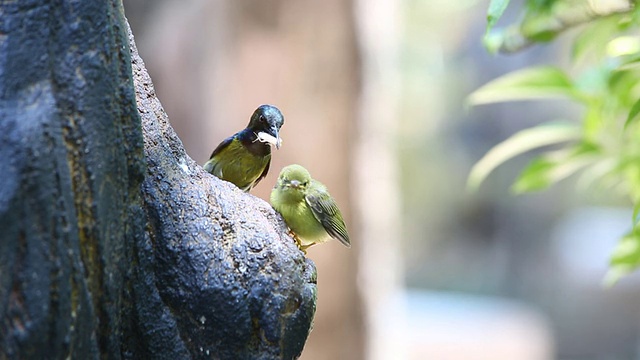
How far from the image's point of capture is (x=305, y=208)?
1473mm

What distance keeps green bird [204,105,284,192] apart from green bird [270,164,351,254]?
0.07m

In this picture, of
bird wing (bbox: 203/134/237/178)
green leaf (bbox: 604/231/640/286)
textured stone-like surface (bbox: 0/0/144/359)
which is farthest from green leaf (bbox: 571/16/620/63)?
textured stone-like surface (bbox: 0/0/144/359)

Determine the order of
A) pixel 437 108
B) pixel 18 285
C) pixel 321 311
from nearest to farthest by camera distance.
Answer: pixel 18 285
pixel 321 311
pixel 437 108

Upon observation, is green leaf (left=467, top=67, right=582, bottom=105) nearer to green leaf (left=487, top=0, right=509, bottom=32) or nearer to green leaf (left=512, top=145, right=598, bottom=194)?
green leaf (left=512, top=145, right=598, bottom=194)

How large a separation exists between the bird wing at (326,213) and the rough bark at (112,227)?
0.58ft

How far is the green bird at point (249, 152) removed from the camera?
4.73 feet

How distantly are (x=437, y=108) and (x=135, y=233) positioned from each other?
986 cm

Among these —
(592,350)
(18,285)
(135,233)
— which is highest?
(592,350)

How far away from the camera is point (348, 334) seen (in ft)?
12.2

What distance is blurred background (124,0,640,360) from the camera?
3613mm

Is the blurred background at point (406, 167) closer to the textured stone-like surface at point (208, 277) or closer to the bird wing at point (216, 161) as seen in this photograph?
the bird wing at point (216, 161)

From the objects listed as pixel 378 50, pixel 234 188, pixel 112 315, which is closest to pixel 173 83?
pixel 378 50

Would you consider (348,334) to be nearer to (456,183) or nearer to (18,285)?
(18,285)

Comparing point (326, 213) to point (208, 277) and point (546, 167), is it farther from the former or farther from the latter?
point (546, 167)
